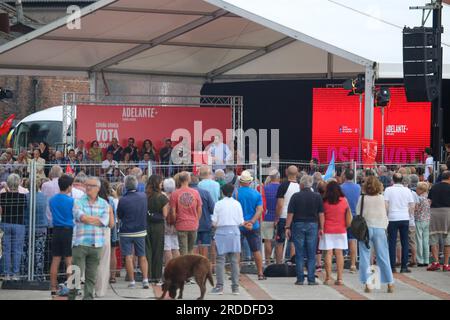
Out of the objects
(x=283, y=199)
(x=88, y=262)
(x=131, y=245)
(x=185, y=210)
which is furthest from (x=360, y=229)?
(x=88, y=262)

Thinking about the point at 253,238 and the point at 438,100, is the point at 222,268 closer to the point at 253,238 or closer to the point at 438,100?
the point at 253,238

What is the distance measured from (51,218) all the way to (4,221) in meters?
0.79

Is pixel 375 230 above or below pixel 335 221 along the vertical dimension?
below

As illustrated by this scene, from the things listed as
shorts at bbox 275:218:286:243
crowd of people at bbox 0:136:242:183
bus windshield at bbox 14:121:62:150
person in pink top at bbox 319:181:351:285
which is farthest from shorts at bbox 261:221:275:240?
bus windshield at bbox 14:121:62:150

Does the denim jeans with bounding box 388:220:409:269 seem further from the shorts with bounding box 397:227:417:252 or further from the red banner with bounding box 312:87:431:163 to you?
the red banner with bounding box 312:87:431:163

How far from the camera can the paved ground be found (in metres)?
13.8

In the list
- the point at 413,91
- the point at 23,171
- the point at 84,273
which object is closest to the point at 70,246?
the point at 84,273

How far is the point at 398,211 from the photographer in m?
16.2

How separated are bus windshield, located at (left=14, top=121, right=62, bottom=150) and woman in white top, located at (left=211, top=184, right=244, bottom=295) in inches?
893

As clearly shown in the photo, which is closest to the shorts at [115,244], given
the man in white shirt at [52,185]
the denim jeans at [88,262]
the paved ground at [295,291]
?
the paved ground at [295,291]

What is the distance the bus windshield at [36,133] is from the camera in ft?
118

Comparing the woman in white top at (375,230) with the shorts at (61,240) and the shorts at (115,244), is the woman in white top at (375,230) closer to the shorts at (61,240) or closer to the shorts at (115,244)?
the shorts at (115,244)

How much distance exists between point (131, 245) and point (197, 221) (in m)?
1.14
